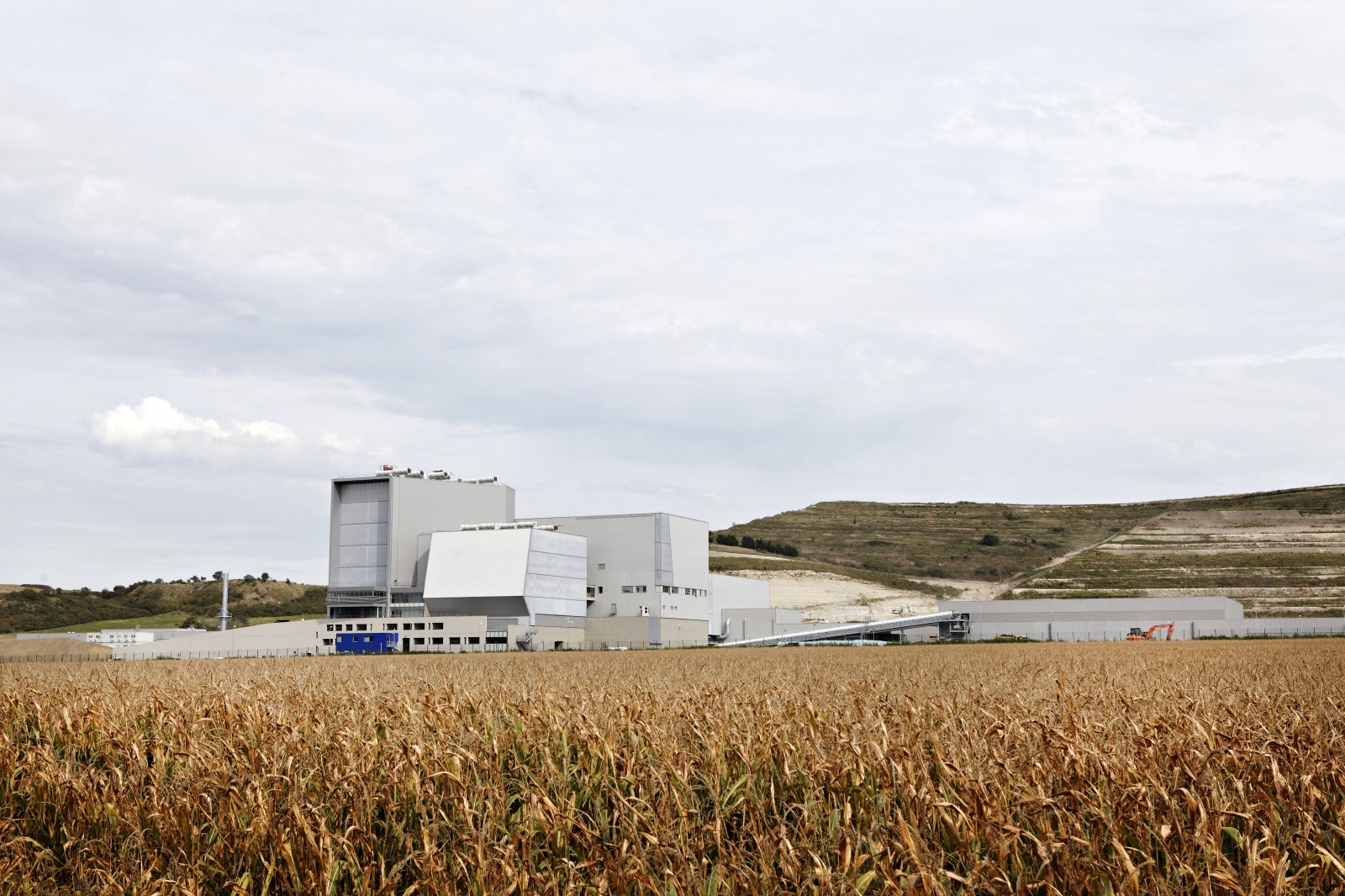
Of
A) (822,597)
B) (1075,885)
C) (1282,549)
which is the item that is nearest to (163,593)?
(822,597)

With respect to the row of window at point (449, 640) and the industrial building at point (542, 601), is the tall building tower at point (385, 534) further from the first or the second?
the row of window at point (449, 640)

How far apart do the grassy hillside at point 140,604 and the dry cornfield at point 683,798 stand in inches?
5993

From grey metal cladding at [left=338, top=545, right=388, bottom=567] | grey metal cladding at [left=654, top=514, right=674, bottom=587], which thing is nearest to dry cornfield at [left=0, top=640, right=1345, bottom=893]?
grey metal cladding at [left=654, top=514, right=674, bottom=587]

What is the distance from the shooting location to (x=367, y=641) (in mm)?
107938

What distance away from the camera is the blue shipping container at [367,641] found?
106 metres

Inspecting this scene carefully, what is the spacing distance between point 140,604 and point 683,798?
201 meters

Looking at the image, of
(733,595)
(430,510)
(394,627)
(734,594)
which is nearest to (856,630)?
(733,595)

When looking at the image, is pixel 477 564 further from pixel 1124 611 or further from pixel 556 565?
pixel 1124 611

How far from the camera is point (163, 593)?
639 ft

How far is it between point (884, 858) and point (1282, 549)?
20502 centimetres

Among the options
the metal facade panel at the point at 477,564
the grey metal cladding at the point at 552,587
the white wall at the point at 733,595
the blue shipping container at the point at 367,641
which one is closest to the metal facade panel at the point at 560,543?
the metal facade panel at the point at 477,564

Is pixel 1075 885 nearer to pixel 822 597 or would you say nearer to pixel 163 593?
pixel 822 597

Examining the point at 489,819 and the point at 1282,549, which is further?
the point at 1282,549

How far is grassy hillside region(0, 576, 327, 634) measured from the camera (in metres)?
159
